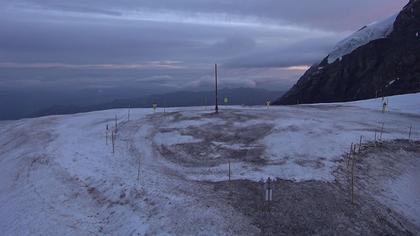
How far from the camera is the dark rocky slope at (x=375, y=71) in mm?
82250

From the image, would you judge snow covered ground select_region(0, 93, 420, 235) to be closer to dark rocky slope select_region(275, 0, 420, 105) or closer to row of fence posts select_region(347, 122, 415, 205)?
row of fence posts select_region(347, 122, 415, 205)

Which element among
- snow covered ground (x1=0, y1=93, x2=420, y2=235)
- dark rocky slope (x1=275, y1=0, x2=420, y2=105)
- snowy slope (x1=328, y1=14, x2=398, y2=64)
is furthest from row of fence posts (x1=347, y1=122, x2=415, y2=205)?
snowy slope (x1=328, y1=14, x2=398, y2=64)

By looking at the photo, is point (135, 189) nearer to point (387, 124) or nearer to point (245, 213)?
point (245, 213)

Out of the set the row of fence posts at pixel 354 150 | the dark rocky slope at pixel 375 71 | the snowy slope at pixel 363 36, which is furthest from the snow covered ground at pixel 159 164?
the snowy slope at pixel 363 36

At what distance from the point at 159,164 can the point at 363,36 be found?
300 ft

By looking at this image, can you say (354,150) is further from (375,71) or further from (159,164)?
(375,71)

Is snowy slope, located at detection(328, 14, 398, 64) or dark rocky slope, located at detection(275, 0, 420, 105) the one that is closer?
dark rocky slope, located at detection(275, 0, 420, 105)

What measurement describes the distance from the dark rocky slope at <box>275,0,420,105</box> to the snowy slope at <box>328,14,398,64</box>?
7.63 feet

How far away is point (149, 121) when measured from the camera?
36.9 meters

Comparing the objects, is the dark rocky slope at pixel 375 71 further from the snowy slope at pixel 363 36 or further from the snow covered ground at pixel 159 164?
the snow covered ground at pixel 159 164

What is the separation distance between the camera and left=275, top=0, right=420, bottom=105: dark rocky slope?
82250 millimetres

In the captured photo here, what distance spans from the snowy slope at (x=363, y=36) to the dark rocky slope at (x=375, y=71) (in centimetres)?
233

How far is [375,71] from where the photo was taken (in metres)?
92.4

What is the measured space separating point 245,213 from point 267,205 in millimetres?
1092
